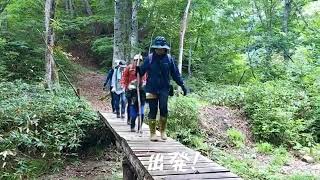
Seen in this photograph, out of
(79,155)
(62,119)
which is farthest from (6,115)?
(79,155)

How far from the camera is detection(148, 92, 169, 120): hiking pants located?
24.5 ft

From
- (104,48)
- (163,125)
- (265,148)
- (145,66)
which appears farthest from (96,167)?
(104,48)

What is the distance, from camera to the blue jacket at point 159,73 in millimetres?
7414

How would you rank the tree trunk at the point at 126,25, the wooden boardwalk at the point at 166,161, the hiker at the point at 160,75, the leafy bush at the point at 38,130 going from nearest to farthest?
the wooden boardwalk at the point at 166,161
the hiker at the point at 160,75
the leafy bush at the point at 38,130
the tree trunk at the point at 126,25

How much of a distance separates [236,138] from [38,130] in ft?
21.3

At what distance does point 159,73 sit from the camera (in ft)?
24.3

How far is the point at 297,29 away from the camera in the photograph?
2380cm

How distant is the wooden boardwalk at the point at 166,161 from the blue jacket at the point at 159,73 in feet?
3.50

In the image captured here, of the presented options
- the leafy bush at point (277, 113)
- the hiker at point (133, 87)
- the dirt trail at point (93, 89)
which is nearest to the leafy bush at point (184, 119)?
the leafy bush at point (277, 113)

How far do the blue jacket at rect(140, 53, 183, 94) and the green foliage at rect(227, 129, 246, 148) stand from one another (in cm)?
655

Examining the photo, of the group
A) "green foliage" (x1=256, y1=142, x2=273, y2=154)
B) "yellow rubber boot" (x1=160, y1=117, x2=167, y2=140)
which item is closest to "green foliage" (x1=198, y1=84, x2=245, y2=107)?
"green foliage" (x1=256, y1=142, x2=273, y2=154)

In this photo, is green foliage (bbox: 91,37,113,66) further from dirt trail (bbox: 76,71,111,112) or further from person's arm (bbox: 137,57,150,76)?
person's arm (bbox: 137,57,150,76)

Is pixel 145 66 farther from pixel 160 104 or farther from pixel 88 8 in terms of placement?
pixel 88 8

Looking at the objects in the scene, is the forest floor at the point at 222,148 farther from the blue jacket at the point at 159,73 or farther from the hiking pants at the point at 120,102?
the blue jacket at the point at 159,73
